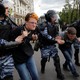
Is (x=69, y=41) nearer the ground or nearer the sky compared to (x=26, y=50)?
nearer the ground

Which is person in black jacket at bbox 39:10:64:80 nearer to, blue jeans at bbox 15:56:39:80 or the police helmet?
the police helmet

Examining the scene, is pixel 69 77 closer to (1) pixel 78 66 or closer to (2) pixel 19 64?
(1) pixel 78 66

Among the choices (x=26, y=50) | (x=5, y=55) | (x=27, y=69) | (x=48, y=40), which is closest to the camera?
(x=5, y=55)

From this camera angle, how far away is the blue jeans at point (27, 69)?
4816mm

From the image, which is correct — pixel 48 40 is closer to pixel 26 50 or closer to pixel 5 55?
pixel 26 50

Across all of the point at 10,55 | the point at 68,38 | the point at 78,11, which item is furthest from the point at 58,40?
the point at 78,11

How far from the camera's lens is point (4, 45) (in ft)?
13.1

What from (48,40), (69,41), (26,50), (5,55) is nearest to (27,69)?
(26,50)

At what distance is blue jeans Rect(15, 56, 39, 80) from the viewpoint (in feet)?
15.8

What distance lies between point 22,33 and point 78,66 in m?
4.99

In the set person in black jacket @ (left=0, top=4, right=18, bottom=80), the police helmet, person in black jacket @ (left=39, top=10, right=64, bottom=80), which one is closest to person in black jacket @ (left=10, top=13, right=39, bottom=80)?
person in black jacket @ (left=0, top=4, right=18, bottom=80)

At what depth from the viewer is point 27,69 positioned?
4961mm

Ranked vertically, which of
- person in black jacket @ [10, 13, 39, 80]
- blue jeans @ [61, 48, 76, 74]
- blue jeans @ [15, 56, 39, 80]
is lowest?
blue jeans @ [61, 48, 76, 74]

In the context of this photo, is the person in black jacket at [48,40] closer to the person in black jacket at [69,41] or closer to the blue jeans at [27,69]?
the person in black jacket at [69,41]
